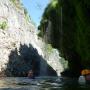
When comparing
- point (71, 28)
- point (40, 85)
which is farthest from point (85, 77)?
point (71, 28)

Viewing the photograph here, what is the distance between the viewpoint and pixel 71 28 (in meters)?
51.7

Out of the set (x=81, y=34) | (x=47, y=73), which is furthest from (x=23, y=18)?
(x=81, y=34)

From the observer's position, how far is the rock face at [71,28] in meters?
38.8

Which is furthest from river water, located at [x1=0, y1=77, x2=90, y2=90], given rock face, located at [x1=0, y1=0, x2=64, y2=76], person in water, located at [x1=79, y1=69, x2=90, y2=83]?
rock face, located at [x1=0, y1=0, x2=64, y2=76]

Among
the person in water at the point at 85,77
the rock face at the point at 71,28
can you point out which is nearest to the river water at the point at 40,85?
the person in water at the point at 85,77

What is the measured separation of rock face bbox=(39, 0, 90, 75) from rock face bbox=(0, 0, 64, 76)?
6.97 metres

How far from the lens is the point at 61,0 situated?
159ft

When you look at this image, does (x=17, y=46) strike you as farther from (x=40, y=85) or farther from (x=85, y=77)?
(x=40, y=85)

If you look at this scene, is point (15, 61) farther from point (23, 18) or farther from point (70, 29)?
point (70, 29)

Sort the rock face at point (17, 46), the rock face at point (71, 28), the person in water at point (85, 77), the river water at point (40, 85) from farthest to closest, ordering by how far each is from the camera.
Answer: the rock face at point (17, 46)
the person in water at point (85, 77)
the rock face at point (71, 28)
the river water at point (40, 85)

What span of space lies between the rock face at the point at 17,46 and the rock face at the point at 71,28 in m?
6.97

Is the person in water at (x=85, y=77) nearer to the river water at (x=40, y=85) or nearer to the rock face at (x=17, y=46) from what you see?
the river water at (x=40, y=85)

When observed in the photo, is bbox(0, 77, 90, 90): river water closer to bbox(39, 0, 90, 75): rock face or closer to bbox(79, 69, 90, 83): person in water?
bbox(79, 69, 90, 83): person in water

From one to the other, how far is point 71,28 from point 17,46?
903 inches
